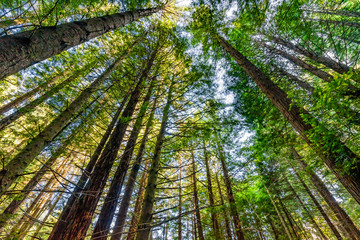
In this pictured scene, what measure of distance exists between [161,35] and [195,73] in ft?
10.2

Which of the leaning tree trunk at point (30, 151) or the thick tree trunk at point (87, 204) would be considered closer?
the thick tree trunk at point (87, 204)

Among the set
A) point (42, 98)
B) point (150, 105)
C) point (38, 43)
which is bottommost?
point (38, 43)

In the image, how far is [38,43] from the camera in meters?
1.74

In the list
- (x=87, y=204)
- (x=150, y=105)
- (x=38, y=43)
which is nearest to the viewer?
(x=38, y=43)

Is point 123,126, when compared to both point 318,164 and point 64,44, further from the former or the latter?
point 318,164

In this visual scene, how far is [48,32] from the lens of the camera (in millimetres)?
1894

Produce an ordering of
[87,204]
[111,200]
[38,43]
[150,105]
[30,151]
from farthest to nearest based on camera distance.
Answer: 1. [150,105]
2. [111,200]
3. [30,151]
4. [87,204]
5. [38,43]

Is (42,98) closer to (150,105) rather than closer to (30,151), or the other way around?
(30,151)

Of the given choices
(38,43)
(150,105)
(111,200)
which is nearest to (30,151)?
(111,200)

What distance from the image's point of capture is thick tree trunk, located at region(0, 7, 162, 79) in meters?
1.47

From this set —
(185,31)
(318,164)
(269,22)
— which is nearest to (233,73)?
(269,22)

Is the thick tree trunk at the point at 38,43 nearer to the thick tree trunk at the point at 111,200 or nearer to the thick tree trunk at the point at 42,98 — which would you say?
the thick tree trunk at the point at 111,200

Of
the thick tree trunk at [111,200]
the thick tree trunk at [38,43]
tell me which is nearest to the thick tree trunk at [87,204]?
the thick tree trunk at [111,200]

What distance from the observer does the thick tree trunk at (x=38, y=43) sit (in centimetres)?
A: 147
